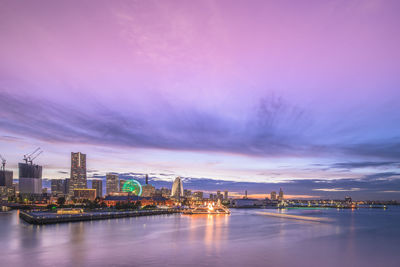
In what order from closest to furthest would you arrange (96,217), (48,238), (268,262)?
(268,262)
(48,238)
(96,217)

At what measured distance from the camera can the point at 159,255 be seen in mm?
41250

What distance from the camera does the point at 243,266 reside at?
35562 millimetres

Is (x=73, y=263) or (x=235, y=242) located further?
(x=235, y=242)

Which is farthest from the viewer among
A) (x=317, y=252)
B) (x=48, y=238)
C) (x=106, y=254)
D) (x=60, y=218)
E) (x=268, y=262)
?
(x=60, y=218)

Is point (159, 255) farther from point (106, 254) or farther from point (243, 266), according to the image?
point (243, 266)

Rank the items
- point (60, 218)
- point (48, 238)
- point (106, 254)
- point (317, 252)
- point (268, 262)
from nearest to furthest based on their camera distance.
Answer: point (268, 262), point (106, 254), point (317, 252), point (48, 238), point (60, 218)

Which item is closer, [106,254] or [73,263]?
[73,263]

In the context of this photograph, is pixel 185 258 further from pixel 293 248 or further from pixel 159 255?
pixel 293 248

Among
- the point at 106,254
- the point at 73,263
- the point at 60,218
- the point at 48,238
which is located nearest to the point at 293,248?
the point at 106,254

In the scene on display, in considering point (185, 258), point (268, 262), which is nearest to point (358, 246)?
point (268, 262)

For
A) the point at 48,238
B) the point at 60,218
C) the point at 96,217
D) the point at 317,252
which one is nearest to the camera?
the point at 317,252

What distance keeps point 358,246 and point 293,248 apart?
13.6 m

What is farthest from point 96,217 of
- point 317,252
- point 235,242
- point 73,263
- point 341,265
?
point 341,265

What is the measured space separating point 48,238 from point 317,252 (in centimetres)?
4332
